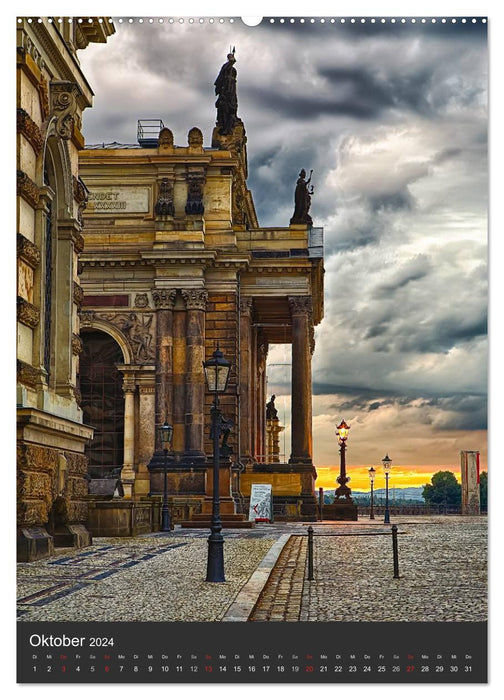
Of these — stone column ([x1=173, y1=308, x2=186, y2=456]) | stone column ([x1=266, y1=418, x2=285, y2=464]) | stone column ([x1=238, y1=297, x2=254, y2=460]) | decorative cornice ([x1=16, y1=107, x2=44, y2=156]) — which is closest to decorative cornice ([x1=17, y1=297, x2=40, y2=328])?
decorative cornice ([x1=16, y1=107, x2=44, y2=156])

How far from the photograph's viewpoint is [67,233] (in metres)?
18.9

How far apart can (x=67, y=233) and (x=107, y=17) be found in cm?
983

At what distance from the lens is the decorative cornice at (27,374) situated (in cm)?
1537

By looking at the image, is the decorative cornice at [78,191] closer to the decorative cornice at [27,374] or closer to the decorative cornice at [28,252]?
the decorative cornice at [28,252]

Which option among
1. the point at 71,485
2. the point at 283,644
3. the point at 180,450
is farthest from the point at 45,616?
the point at 180,450

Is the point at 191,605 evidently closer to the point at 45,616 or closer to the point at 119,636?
the point at 45,616

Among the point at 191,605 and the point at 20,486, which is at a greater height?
the point at 20,486

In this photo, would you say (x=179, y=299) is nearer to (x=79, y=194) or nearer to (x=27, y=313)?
(x=79, y=194)

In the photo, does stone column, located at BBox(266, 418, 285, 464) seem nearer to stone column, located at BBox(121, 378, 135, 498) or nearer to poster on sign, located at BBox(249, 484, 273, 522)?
stone column, located at BBox(121, 378, 135, 498)

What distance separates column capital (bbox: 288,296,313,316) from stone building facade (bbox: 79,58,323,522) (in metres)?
0.06

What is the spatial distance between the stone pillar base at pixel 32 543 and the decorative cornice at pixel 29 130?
5.71 m

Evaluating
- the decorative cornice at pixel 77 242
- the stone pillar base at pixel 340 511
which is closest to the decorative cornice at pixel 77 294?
the decorative cornice at pixel 77 242

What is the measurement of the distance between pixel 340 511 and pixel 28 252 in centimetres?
3629

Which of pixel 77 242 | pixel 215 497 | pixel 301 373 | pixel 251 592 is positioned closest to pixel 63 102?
pixel 77 242
